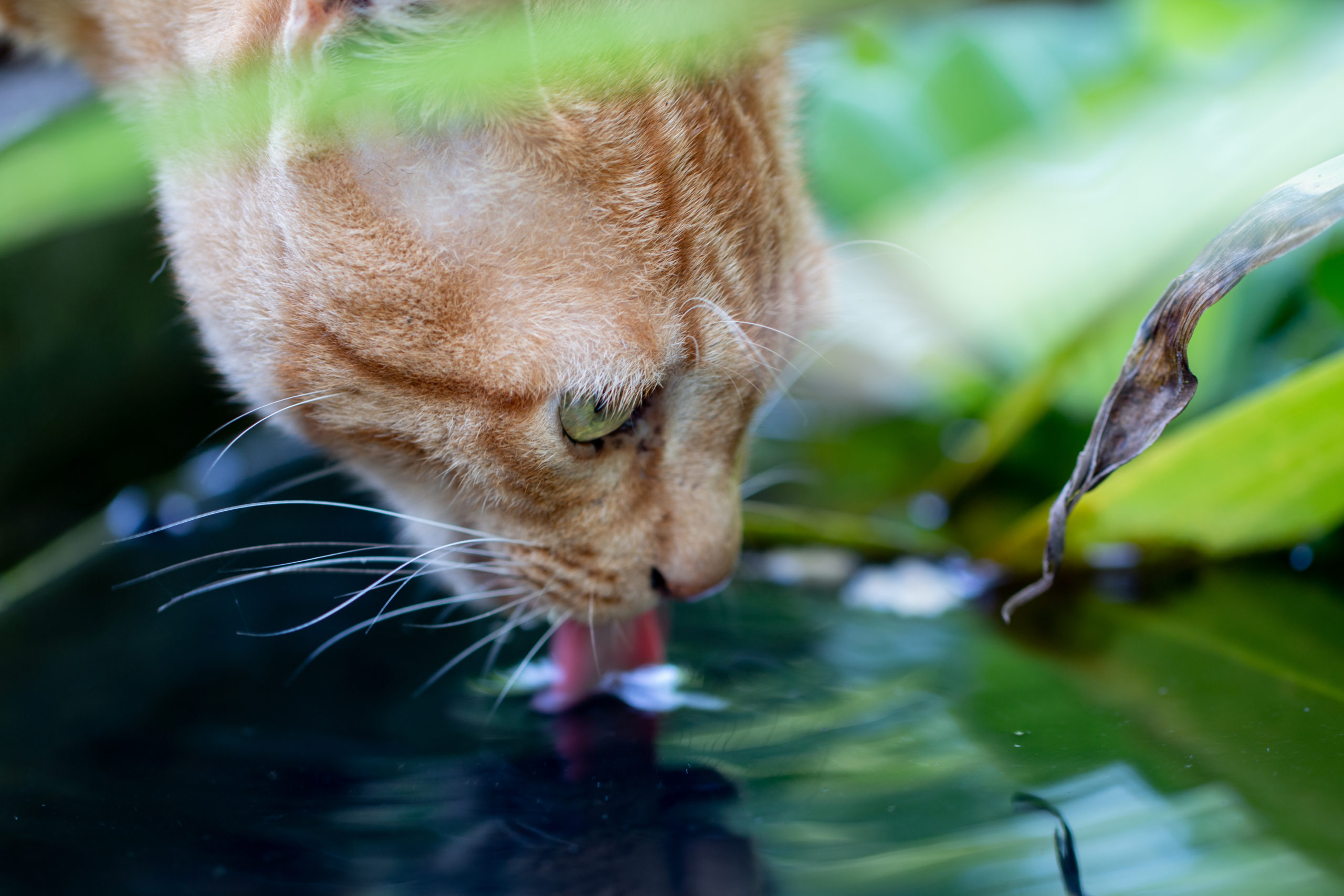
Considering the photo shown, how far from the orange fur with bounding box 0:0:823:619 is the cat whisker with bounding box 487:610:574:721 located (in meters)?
0.02

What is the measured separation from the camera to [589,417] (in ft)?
3.22

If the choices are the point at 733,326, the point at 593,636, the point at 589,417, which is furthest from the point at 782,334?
the point at 593,636

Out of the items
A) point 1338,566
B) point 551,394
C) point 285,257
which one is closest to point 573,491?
point 551,394

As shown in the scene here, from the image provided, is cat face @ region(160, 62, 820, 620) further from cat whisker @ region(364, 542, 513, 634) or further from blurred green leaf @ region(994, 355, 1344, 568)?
blurred green leaf @ region(994, 355, 1344, 568)

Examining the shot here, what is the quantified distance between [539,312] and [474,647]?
0.37m

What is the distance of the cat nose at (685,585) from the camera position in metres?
1.09

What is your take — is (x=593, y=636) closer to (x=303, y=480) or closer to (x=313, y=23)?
(x=303, y=480)

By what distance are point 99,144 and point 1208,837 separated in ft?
2.95

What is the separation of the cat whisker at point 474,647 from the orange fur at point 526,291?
3 cm

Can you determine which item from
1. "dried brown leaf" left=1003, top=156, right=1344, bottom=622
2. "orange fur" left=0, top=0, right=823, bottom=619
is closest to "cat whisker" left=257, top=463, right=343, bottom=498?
"orange fur" left=0, top=0, right=823, bottom=619

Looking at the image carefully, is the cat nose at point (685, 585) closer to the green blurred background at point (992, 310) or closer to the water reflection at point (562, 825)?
the water reflection at point (562, 825)

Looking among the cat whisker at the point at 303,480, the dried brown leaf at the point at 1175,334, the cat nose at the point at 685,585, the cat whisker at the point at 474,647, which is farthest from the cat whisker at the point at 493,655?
the dried brown leaf at the point at 1175,334

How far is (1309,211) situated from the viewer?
80 centimetres

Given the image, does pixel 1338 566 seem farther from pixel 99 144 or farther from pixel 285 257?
pixel 99 144
